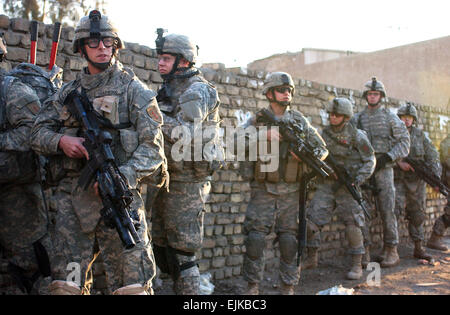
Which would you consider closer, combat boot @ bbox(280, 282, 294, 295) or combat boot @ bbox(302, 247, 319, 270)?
combat boot @ bbox(280, 282, 294, 295)

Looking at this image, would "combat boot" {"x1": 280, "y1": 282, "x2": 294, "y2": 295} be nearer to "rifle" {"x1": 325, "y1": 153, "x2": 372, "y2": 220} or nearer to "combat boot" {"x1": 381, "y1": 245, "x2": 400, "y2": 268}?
"rifle" {"x1": 325, "y1": 153, "x2": 372, "y2": 220}

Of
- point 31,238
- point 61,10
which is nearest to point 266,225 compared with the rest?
point 31,238

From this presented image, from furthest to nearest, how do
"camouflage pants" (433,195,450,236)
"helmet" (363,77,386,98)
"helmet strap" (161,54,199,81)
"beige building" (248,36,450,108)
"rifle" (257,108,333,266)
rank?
"beige building" (248,36,450,108), "camouflage pants" (433,195,450,236), "helmet" (363,77,386,98), "rifle" (257,108,333,266), "helmet strap" (161,54,199,81)

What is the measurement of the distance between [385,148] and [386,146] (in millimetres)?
37

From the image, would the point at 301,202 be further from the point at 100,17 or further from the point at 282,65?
the point at 282,65

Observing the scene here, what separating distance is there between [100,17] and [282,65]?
17.5 metres

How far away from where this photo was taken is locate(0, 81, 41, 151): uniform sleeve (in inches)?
132

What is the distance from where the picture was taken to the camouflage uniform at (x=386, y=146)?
6441mm

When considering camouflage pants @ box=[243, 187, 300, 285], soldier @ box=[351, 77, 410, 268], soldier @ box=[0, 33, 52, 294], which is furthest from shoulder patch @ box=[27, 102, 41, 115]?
soldier @ box=[351, 77, 410, 268]

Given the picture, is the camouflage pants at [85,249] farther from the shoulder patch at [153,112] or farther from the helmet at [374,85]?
the helmet at [374,85]

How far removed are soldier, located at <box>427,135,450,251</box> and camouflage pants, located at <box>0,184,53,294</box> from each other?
6.33m

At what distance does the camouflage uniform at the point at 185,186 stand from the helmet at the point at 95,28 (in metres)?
0.84

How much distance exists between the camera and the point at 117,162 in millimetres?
2750
